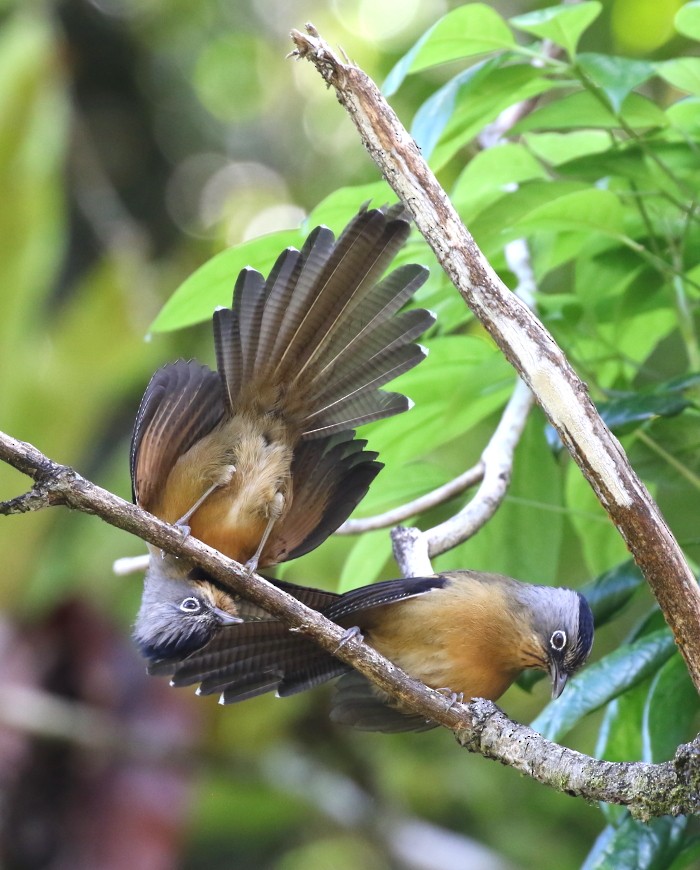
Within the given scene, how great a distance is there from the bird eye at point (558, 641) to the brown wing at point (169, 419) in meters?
1.10

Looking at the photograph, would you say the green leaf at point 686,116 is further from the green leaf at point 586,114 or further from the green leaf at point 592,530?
the green leaf at point 592,530

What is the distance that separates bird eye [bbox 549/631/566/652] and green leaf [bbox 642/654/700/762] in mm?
512

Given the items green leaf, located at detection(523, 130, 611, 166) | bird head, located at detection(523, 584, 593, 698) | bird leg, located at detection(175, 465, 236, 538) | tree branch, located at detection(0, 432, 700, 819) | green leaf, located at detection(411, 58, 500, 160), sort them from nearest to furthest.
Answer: tree branch, located at detection(0, 432, 700, 819) → green leaf, located at detection(411, 58, 500, 160) → bird head, located at detection(523, 584, 593, 698) → green leaf, located at detection(523, 130, 611, 166) → bird leg, located at detection(175, 465, 236, 538)

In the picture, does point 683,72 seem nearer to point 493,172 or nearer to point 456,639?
point 493,172

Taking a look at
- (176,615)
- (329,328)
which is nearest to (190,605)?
(176,615)

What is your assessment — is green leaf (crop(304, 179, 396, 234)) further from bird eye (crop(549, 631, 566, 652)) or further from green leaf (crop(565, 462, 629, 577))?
bird eye (crop(549, 631, 566, 652))

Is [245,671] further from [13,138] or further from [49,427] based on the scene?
[13,138]

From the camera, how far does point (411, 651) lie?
284cm

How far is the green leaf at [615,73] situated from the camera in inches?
83.0

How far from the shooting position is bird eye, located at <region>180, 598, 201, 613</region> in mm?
2745

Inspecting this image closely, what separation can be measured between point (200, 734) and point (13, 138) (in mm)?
3112

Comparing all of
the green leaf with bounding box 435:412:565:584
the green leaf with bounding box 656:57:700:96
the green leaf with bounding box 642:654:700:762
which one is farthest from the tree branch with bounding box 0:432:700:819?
the green leaf with bounding box 656:57:700:96

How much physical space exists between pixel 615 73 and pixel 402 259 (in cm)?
69

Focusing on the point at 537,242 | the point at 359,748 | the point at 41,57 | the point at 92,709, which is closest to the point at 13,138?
the point at 41,57
